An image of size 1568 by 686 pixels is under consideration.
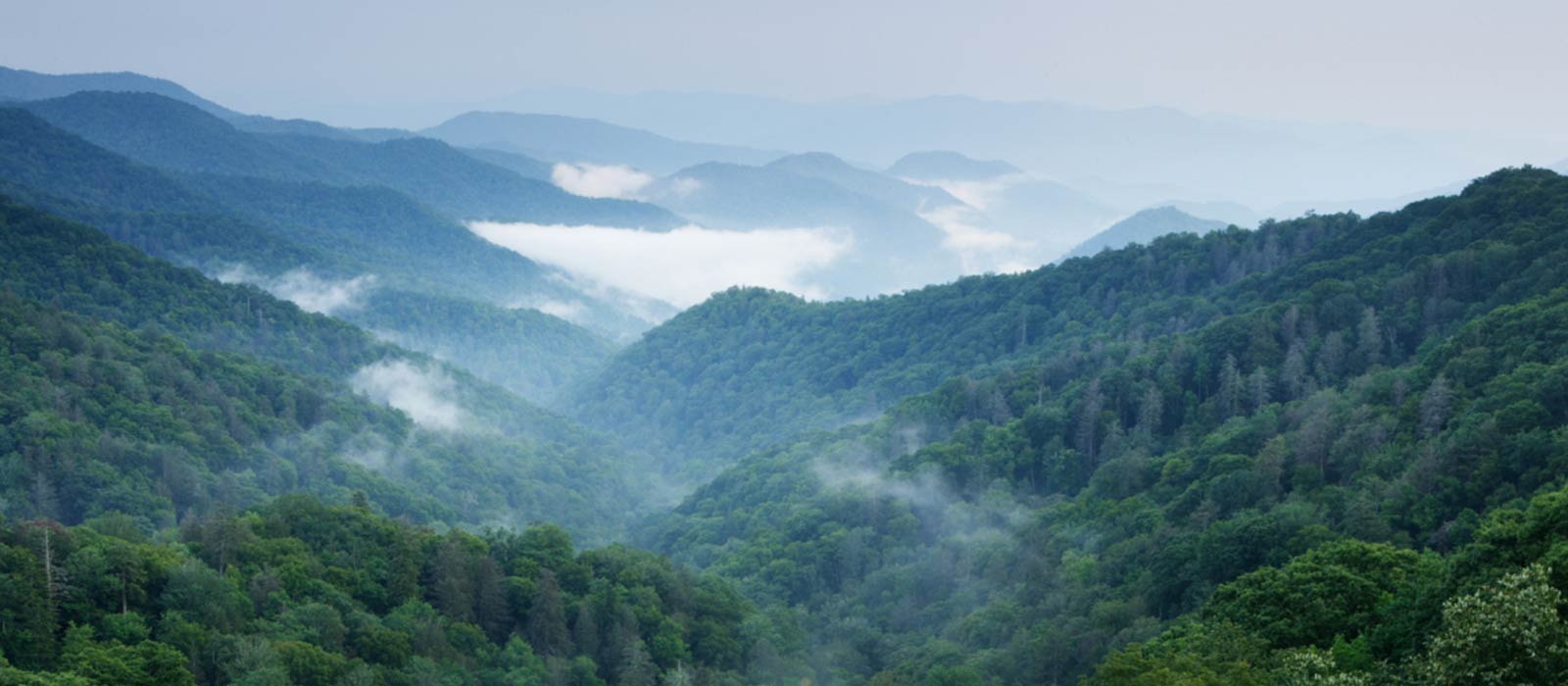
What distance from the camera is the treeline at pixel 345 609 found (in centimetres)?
4144

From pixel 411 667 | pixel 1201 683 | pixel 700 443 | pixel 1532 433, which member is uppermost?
pixel 1532 433

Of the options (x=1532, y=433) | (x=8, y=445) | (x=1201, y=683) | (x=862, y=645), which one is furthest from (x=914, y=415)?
(x=1201, y=683)

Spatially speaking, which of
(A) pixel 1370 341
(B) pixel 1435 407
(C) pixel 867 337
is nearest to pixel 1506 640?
(B) pixel 1435 407

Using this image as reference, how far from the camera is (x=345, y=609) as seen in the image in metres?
50.8

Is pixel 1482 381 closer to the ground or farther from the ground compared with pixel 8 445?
farther from the ground

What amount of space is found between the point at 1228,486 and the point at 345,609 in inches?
1619

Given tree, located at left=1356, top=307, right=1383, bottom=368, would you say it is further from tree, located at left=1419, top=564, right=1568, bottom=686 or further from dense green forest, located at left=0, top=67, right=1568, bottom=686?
tree, located at left=1419, top=564, right=1568, bottom=686

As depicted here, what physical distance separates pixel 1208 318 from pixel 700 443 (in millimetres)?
82956

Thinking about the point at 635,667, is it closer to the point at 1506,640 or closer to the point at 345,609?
the point at 345,609

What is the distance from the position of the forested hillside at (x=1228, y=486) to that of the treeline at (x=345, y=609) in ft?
33.9

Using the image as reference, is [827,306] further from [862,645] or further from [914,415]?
[862,645]

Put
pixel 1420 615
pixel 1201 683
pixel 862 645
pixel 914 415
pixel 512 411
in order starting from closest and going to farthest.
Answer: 1. pixel 1201 683
2. pixel 1420 615
3. pixel 862 645
4. pixel 914 415
5. pixel 512 411

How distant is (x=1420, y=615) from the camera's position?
3127 centimetres

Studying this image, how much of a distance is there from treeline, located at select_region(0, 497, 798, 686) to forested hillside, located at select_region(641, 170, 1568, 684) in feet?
33.9
